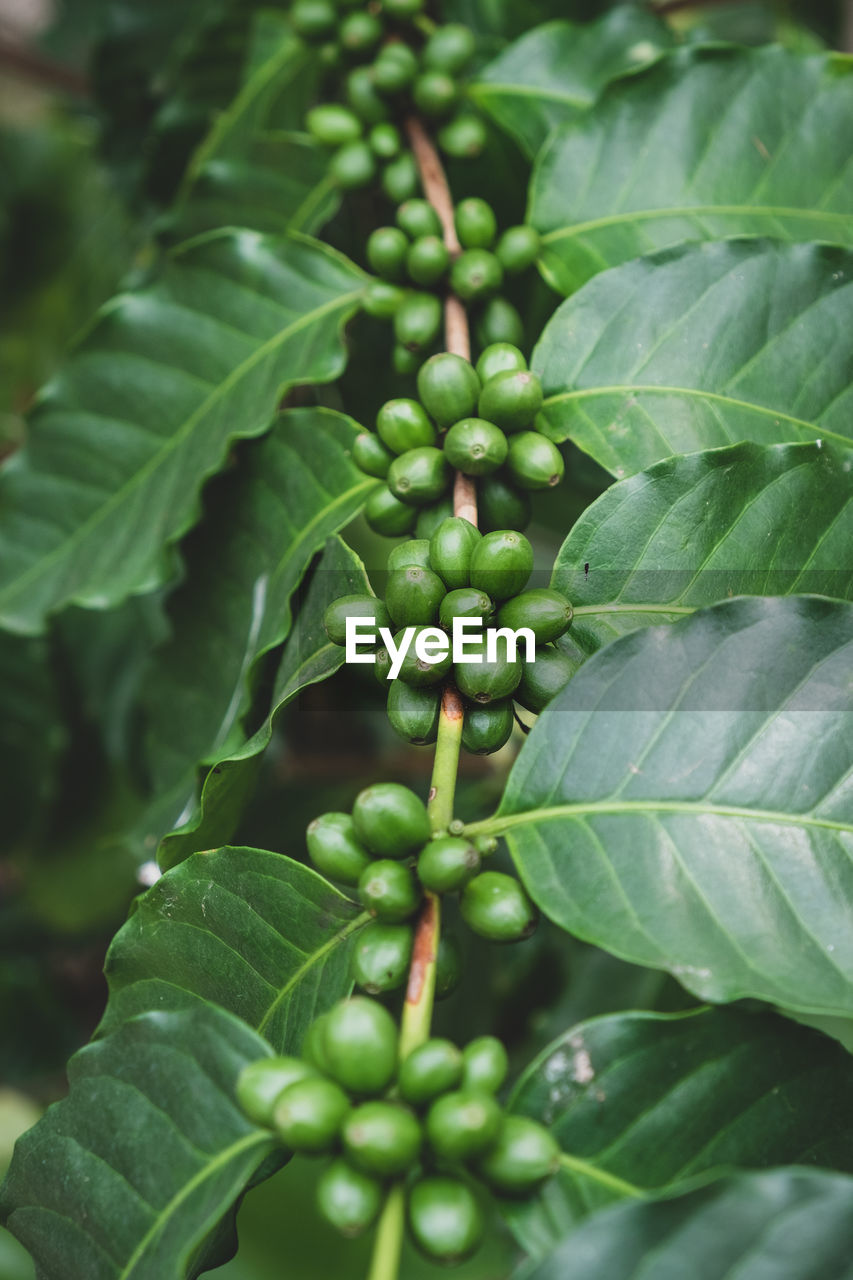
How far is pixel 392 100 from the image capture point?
4.50ft

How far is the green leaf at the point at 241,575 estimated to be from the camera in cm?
111

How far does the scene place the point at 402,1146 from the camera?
67 cm

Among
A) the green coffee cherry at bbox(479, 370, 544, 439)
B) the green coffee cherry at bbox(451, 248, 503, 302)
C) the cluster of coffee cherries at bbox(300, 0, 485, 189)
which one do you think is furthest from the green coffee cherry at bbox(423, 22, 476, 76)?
the green coffee cherry at bbox(479, 370, 544, 439)

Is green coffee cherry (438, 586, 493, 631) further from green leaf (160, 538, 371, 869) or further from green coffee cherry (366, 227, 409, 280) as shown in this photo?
green coffee cherry (366, 227, 409, 280)

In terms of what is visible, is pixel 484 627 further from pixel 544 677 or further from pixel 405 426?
pixel 405 426

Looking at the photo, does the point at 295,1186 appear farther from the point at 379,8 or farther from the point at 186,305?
the point at 379,8

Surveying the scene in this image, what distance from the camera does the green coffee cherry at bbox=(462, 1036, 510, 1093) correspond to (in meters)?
0.72

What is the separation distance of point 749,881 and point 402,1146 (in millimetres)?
336

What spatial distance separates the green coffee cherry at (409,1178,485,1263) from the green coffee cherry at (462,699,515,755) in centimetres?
35

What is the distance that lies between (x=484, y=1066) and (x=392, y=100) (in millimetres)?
1213

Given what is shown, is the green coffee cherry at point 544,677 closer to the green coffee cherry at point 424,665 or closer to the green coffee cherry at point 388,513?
the green coffee cherry at point 424,665

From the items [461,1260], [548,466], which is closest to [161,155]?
[548,466]

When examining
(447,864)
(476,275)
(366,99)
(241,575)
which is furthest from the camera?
(366,99)

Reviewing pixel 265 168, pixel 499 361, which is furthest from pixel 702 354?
pixel 265 168
